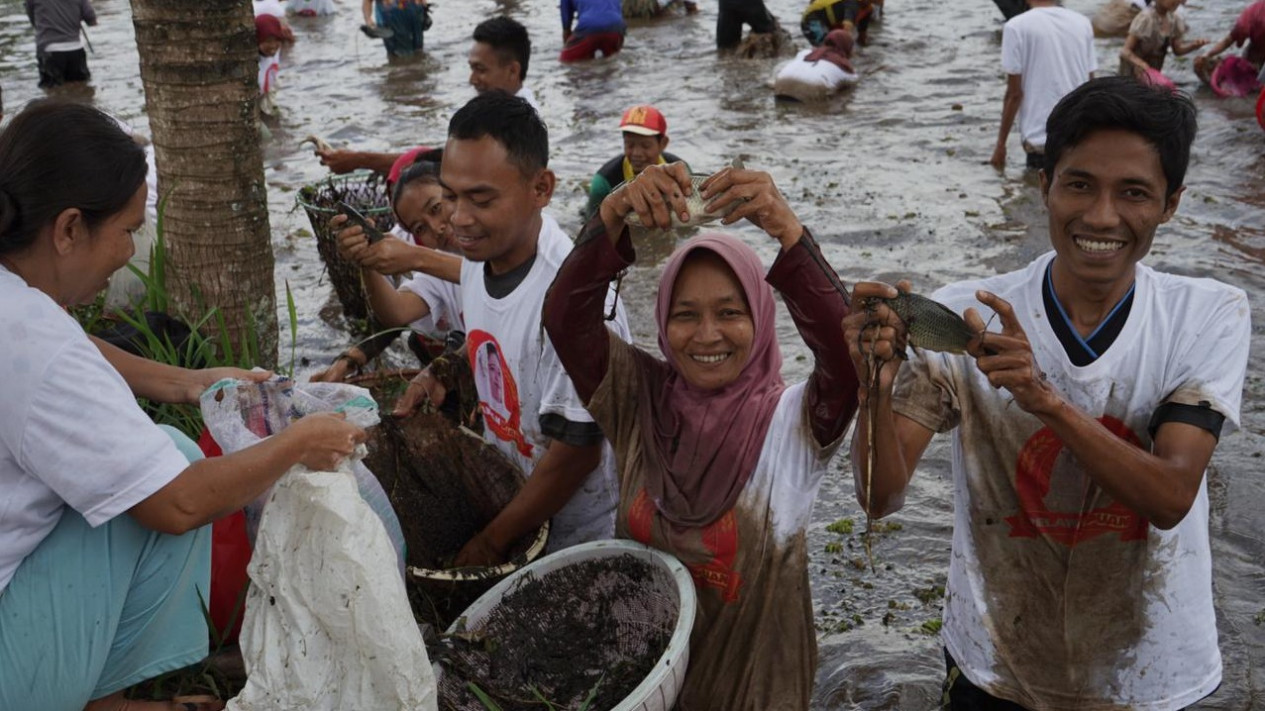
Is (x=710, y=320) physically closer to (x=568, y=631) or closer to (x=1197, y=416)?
(x=568, y=631)

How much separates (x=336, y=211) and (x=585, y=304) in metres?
3.35

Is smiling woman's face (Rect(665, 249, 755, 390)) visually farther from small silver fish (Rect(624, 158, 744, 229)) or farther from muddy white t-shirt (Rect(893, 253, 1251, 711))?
muddy white t-shirt (Rect(893, 253, 1251, 711))

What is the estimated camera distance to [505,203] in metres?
3.43

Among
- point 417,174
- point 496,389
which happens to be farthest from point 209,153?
point 496,389

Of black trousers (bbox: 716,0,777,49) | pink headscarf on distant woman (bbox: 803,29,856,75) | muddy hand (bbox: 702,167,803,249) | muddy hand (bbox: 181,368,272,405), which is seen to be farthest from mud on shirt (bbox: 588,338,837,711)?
black trousers (bbox: 716,0,777,49)

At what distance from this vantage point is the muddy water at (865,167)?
418 cm

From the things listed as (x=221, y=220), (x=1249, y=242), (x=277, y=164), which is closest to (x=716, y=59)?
(x=277, y=164)

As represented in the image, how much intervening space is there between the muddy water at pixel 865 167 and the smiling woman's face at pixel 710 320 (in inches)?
58.1

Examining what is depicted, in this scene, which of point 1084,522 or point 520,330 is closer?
point 1084,522

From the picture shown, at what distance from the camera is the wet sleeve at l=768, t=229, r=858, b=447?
8.52 feet

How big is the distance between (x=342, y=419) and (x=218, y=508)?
35cm

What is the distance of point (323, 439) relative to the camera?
2.59m

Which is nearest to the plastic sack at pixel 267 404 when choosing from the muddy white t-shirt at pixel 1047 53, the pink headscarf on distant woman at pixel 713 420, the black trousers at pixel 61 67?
the pink headscarf on distant woman at pixel 713 420

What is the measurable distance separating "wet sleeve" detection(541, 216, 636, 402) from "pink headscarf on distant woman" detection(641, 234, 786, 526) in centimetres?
15
